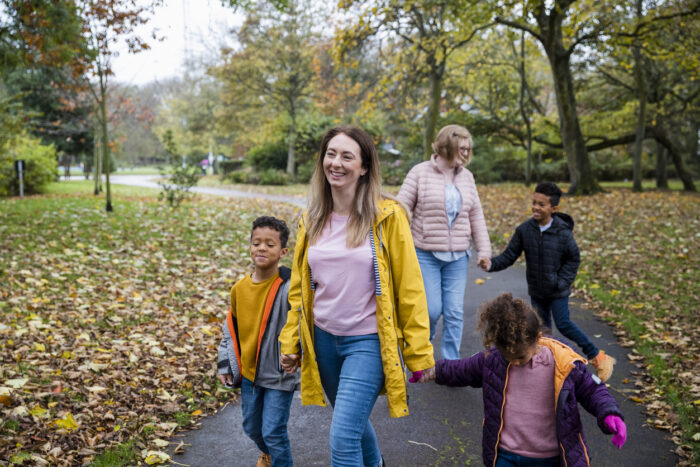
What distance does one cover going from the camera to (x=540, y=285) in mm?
4586

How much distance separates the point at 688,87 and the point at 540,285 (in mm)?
23851

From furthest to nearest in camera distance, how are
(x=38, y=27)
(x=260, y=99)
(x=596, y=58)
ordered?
1. (x=260, y=99)
2. (x=596, y=58)
3. (x=38, y=27)

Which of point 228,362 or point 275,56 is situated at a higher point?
point 275,56

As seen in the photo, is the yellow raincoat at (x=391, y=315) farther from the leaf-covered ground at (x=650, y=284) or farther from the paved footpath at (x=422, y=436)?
the leaf-covered ground at (x=650, y=284)

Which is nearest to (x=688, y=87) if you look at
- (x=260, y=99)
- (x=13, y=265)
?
(x=260, y=99)

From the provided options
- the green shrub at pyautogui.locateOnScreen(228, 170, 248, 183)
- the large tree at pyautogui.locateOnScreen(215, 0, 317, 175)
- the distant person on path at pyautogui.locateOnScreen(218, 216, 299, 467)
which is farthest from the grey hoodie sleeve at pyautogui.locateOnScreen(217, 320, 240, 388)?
the green shrub at pyautogui.locateOnScreen(228, 170, 248, 183)

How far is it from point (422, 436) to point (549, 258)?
5.94 ft

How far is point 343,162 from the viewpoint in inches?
106

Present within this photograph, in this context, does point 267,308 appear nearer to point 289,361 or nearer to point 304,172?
point 289,361

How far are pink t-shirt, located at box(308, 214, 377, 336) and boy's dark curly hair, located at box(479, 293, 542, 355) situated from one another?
1.79 feet

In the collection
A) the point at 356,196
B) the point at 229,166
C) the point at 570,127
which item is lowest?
the point at 356,196

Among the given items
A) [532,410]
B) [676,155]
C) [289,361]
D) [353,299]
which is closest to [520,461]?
[532,410]

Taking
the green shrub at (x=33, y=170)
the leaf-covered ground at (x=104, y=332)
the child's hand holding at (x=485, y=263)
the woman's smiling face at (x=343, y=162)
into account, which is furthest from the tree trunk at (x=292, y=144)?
the woman's smiling face at (x=343, y=162)

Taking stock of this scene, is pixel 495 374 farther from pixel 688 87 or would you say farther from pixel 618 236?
pixel 688 87
